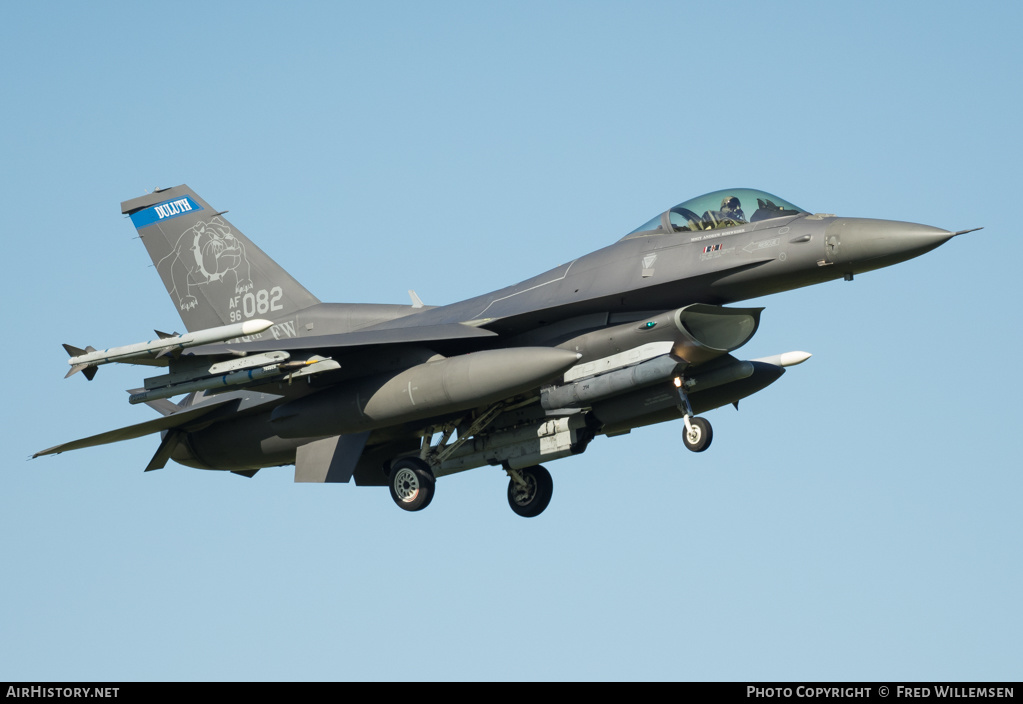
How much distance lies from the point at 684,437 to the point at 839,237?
3131 millimetres

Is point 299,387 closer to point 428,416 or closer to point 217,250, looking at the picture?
point 428,416

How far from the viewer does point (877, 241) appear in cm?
1478

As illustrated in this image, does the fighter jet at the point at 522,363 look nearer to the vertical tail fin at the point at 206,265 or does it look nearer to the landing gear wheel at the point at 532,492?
the landing gear wheel at the point at 532,492

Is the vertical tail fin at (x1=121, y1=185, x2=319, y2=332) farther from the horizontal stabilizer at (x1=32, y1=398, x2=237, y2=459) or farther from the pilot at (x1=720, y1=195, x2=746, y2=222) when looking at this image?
the pilot at (x1=720, y1=195, x2=746, y2=222)

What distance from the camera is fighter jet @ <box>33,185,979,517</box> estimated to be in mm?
15188

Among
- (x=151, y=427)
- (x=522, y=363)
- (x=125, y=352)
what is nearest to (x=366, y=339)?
(x=522, y=363)

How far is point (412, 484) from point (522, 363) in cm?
305

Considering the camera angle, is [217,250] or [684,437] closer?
[684,437]

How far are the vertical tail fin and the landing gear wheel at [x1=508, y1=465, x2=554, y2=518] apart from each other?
14.3 feet

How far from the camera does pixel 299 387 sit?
1745cm

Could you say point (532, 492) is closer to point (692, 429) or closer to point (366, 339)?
point (692, 429)
